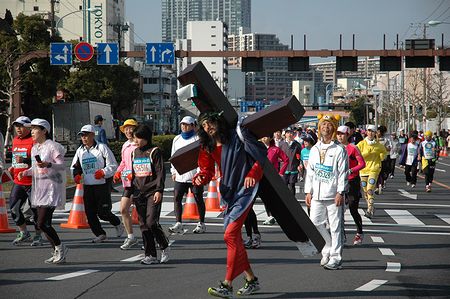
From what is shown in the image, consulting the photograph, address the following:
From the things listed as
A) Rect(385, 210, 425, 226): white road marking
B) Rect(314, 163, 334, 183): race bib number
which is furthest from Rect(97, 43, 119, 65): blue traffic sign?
Rect(314, 163, 334, 183): race bib number

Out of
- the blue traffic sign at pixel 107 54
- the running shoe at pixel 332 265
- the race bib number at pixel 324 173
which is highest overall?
the blue traffic sign at pixel 107 54

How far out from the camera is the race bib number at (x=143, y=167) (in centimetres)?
1080

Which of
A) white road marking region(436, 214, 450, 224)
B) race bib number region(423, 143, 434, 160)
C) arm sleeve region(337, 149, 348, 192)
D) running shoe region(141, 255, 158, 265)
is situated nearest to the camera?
arm sleeve region(337, 149, 348, 192)

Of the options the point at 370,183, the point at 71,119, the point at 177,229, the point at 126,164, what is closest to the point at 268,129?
the point at 126,164

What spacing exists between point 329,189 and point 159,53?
102 feet

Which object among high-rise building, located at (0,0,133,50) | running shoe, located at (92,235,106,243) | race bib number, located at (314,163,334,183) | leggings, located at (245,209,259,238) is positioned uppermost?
high-rise building, located at (0,0,133,50)

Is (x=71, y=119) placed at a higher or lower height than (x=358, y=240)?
higher

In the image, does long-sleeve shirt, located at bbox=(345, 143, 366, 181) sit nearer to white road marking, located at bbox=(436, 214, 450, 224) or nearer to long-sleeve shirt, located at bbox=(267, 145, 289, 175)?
long-sleeve shirt, located at bbox=(267, 145, 289, 175)

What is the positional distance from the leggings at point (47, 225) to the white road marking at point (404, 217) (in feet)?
24.9

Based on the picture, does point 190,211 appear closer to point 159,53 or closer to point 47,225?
point 47,225

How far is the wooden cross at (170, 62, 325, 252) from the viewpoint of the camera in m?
8.12

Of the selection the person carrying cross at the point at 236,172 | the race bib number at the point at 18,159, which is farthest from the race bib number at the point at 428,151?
the person carrying cross at the point at 236,172

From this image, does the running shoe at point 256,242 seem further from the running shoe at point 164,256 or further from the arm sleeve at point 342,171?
the arm sleeve at point 342,171

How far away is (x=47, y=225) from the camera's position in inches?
415
